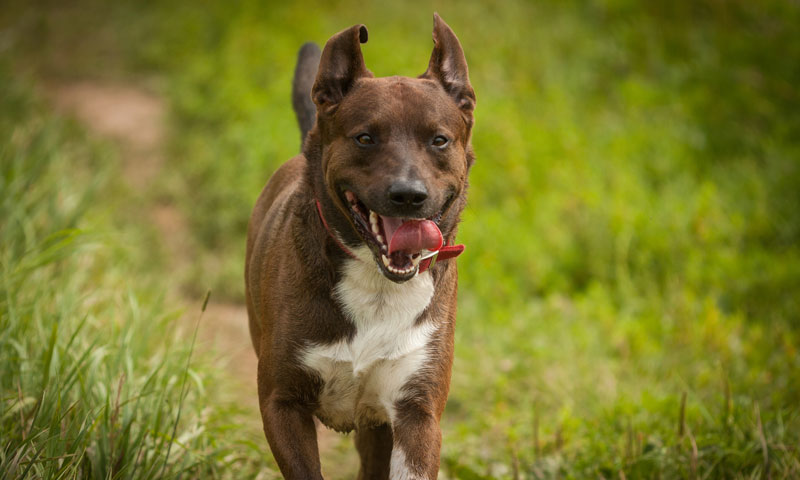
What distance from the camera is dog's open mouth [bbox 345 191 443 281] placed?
2.96 m

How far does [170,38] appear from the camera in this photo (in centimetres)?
1216

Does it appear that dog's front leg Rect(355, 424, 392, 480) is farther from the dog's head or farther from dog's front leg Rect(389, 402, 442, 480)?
the dog's head

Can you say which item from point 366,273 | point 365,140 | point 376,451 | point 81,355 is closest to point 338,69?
point 365,140

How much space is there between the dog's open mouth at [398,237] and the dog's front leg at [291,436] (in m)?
0.64

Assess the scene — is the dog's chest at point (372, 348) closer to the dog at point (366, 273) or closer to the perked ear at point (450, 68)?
the dog at point (366, 273)

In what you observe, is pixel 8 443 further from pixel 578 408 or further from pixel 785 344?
pixel 785 344

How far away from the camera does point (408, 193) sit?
2885 mm

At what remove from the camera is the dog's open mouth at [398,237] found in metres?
2.96

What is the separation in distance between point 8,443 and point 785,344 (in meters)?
4.86

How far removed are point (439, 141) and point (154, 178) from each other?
590 cm

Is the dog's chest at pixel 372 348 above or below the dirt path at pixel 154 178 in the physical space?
above

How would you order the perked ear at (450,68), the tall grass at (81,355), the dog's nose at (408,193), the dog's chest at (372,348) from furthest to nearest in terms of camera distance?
the perked ear at (450,68)
the tall grass at (81,355)
the dog's chest at (372,348)
the dog's nose at (408,193)

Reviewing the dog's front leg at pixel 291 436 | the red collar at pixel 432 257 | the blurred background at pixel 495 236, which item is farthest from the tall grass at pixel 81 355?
the red collar at pixel 432 257

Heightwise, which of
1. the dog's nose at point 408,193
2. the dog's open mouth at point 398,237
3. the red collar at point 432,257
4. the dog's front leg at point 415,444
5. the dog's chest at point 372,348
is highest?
the dog's nose at point 408,193
